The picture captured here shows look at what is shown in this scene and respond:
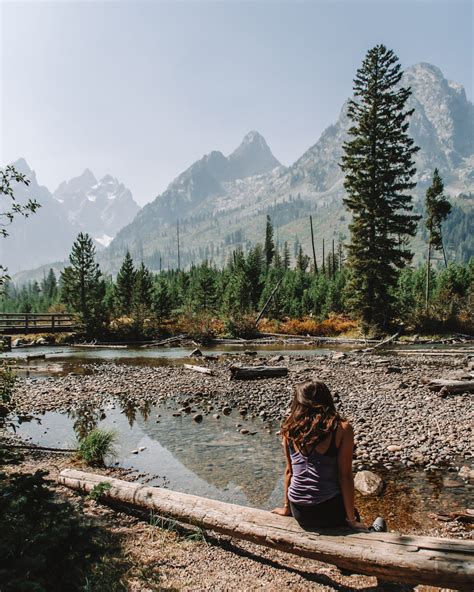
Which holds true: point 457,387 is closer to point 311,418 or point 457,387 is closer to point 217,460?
point 217,460

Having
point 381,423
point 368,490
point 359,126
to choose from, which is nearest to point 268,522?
point 368,490

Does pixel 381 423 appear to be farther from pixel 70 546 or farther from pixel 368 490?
pixel 70 546

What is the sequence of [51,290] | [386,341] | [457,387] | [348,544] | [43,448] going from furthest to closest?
[51,290] → [386,341] → [457,387] → [43,448] → [348,544]

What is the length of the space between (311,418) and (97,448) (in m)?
5.71

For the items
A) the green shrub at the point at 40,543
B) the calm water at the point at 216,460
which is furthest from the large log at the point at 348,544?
the calm water at the point at 216,460

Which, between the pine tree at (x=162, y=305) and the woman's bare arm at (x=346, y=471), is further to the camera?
the pine tree at (x=162, y=305)

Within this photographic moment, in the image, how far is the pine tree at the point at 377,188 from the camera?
32.7 metres

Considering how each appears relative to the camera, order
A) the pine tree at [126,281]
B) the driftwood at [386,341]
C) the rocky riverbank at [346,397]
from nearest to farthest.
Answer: the rocky riverbank at [346,397]
the driftwood at [386,341]
the pine tree at [126,281]

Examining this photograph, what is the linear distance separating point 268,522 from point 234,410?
7769 millimetres

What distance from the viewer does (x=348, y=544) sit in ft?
13.3

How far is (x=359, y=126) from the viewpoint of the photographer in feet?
111

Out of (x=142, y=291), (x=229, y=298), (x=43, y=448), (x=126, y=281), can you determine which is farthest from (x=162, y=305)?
(x=43, y=448)

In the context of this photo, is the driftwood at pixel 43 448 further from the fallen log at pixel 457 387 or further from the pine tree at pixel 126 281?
the pine tree at pixel 126 281

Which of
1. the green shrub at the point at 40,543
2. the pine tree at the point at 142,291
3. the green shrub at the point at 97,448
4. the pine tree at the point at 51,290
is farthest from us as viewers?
the pine tree at the point at 51,290
